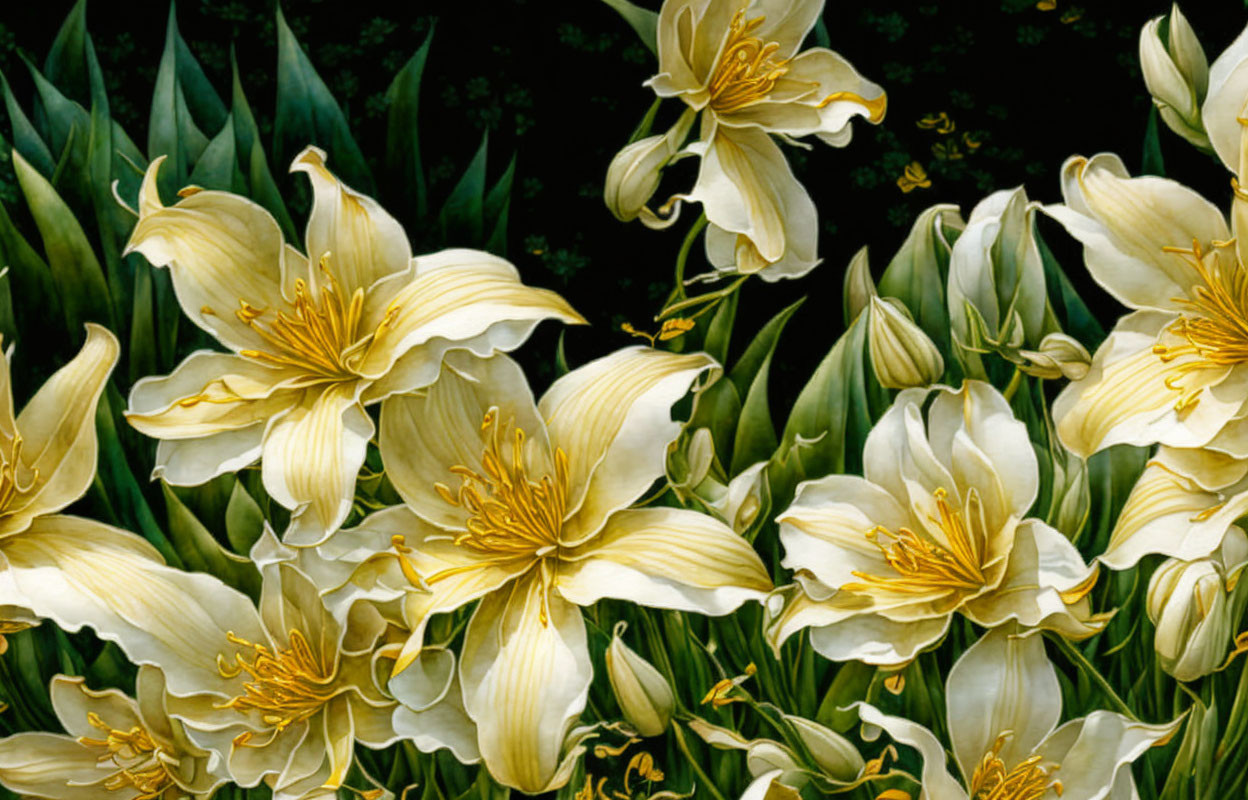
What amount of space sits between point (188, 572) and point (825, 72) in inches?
25.7

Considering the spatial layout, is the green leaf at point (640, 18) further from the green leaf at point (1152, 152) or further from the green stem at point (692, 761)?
the green stem at point (692, 761)

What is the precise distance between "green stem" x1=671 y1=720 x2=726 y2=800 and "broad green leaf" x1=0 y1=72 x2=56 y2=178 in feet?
2.22

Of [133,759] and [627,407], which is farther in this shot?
[133,759]

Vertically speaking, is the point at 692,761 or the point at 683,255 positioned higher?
the point at 683,255

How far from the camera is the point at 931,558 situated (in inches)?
51.2

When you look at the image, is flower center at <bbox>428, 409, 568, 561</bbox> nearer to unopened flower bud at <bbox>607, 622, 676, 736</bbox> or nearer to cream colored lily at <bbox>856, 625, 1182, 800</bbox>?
unopened flower bud at <bbox>607, 622, 676, 736</bbox>

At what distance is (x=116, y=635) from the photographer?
133 cm

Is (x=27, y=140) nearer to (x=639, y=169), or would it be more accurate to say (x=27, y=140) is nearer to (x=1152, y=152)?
(x=639, y=169)

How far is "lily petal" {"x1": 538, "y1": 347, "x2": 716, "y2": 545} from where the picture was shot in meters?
1.28

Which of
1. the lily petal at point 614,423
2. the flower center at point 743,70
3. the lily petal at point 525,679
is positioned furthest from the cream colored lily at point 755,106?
the lily petal at point 525,679

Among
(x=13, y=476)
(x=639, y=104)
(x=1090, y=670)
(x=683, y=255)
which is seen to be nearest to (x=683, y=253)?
(x=683, y=255)

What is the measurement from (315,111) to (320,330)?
183mm

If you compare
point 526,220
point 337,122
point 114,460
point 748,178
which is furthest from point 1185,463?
point 114,460

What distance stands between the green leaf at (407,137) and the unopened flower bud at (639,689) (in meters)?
0.38
